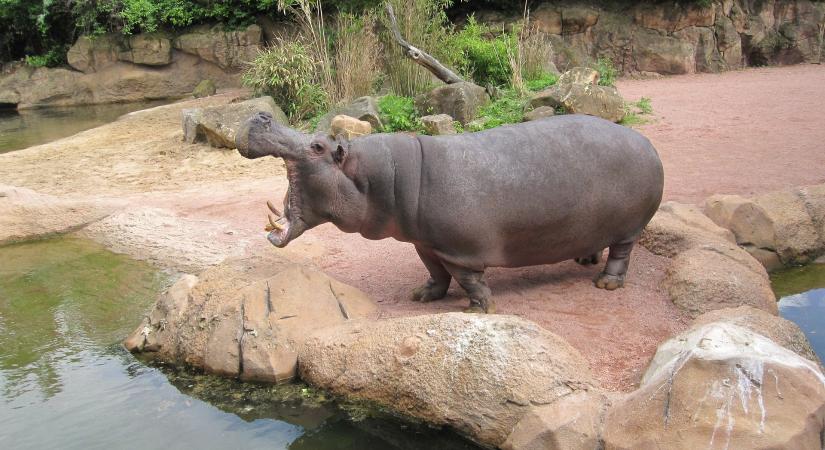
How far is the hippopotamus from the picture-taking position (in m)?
4.24

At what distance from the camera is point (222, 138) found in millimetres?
10336

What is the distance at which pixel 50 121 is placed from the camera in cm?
1518

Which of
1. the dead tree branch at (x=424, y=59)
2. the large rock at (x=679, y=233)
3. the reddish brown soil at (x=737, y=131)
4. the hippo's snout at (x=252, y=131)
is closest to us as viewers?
the hippo's snout at (x=252, y=131)

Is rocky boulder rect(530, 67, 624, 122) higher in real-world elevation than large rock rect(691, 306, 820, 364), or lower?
higher

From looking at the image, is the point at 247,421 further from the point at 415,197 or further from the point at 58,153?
the point at 58,153

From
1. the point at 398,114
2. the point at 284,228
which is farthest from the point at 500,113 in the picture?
the point at 284,228

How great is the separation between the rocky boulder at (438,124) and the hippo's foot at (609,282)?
17.2 ft

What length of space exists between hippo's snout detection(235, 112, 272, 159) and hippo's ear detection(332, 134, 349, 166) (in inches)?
15.6

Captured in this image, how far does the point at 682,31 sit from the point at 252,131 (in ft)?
47.5

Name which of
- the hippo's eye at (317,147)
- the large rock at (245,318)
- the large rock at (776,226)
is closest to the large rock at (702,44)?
the large rock at (776,226)

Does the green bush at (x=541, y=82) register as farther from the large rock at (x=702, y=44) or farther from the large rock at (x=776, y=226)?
the large rock at (x=776, y=226)

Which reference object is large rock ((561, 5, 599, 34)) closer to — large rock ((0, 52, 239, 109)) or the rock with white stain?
large rock ((0, 52, 239, 109))

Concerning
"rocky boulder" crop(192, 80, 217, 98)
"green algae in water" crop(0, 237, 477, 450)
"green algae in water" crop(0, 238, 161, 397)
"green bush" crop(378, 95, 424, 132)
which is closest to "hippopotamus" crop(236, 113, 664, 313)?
"green algae in water" crop(0, 237, 477, 450)

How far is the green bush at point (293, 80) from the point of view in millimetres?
11562
